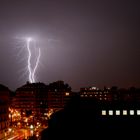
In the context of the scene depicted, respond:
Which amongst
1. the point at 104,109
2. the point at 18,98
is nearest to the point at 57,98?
the point at 18,98

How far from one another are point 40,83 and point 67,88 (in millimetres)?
15296

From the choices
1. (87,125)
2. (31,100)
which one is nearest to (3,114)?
(87,125)

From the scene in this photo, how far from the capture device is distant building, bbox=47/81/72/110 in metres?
133

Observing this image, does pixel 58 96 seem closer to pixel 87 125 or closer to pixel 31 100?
pixel 31 100

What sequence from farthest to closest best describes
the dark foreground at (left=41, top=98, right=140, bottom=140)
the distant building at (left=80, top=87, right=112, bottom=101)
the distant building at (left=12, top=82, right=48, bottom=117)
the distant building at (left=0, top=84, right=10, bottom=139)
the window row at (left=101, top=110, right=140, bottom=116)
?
the distant building at (left=80, top=87, right=112, bottom=101) → the distant building at (left=12, top=82, right=48, bottom=117) → the distant building at (left=0, top=84, right=10, bottom=139) → the window row at (left=101, top=110, right=140, bottom=116) → the dark foreground at (left=41, top=98, right=140, bottom=140)

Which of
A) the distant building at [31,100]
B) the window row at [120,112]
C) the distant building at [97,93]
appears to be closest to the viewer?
the window row at [120,112]

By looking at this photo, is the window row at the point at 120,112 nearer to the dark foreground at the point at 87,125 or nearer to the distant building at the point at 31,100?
the dark foreground at the point at 87,125

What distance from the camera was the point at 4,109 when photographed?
7938 centimetres

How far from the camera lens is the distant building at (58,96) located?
5246 inches

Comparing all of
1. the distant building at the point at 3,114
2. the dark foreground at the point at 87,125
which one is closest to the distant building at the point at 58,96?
the distant building at the point at 3,114

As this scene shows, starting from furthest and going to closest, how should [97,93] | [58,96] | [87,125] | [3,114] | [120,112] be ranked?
[97,93], [58,96], [3,114], [120,112], [87,125]

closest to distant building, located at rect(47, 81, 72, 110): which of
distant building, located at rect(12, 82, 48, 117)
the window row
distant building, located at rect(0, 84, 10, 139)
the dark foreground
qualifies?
distant building, located at rect(12, 82, 48, 117)

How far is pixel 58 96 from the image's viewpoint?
445ft

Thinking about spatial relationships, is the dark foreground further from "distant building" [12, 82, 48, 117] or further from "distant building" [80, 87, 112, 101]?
"distant building" [80, 87, 112, 101]
